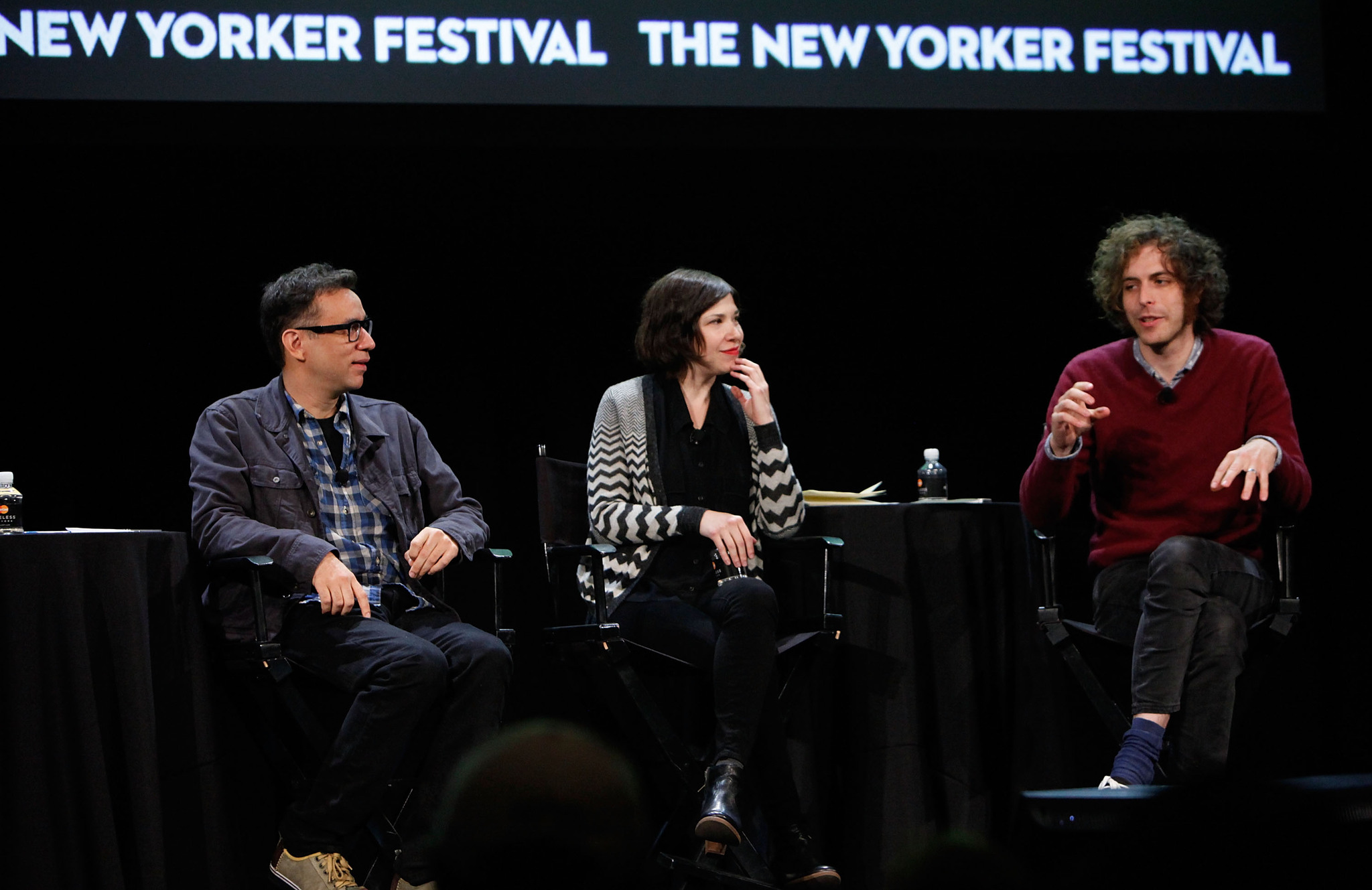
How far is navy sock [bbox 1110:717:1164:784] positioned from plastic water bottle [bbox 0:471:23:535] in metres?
2.20

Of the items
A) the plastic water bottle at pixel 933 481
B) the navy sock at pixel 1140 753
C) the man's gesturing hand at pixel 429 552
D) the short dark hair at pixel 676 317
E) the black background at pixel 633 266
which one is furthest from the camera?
the black background at pixel 633 266

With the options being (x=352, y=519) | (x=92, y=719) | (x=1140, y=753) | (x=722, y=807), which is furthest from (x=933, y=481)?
(x=92, y=719)

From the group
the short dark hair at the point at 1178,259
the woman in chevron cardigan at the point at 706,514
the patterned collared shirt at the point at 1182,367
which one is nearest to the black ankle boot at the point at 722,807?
Answer: the woman in chevron cardigan at the point at 706,514

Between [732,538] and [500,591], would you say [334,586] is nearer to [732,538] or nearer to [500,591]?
[500,591]

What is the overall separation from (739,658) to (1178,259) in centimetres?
134

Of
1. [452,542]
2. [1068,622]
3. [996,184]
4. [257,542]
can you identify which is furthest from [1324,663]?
[257,542]

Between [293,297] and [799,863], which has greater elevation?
[293,297]

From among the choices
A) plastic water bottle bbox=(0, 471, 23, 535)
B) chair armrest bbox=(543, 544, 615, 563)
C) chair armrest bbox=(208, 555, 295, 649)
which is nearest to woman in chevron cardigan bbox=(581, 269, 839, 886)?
chair armrest bbox=(543, 544, 615, 563)

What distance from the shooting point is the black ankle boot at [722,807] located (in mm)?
2369

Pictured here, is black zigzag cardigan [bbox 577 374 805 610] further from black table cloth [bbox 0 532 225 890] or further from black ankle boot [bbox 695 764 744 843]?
black table cloth [bbox 0 532 225 890]

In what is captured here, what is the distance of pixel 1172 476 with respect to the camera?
284cm

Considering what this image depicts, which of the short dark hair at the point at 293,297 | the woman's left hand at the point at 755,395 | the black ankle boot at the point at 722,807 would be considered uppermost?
the short dark hair at the point at 293,297

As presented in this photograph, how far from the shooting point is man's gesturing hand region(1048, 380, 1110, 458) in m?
2.65

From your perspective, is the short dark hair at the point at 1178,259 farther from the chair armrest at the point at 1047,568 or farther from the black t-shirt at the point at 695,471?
the black t-shirt at the point at 695,471
